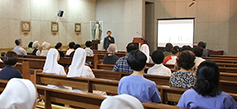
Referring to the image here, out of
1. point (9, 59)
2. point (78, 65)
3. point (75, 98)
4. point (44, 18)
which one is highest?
point (44, 18)

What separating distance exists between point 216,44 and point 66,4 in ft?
26.6

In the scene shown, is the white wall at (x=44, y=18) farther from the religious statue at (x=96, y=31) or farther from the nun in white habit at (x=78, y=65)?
the nun in white habit at (x=78, y=65)

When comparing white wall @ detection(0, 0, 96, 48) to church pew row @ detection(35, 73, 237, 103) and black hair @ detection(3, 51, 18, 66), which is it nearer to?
church pew row @ detection(35, 73, 237, 103)

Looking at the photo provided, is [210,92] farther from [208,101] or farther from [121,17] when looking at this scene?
[121,17]

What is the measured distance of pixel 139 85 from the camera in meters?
2.08

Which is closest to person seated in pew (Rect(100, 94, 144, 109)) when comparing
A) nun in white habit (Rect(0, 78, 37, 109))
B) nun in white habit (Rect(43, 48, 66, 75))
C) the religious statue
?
nun in white habit (Rect(0, 78, 37, 109))

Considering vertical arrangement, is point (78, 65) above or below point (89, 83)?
above

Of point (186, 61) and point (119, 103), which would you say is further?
point (186, 61)

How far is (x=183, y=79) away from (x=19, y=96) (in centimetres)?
165

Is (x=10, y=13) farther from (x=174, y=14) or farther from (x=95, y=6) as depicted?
(x=174, y=14)

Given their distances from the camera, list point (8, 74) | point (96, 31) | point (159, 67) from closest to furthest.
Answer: point (8, 74)
point (159, 67)
point (96, 31)

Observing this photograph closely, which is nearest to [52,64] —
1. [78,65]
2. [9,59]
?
[78,65]

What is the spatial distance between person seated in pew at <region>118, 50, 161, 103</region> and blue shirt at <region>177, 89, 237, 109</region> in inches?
13.1

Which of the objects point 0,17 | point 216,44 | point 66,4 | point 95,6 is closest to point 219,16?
point 216,44
